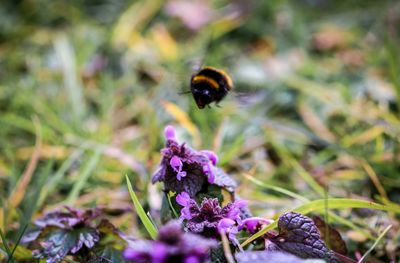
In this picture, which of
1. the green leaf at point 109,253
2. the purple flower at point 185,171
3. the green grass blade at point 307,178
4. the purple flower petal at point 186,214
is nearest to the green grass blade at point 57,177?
the green leaf at point 109,253

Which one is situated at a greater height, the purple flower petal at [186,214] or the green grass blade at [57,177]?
the purple flower petal at [186,214]

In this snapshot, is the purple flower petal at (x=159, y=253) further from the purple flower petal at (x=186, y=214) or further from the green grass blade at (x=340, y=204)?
the green grass blade at (x=340, y=204)

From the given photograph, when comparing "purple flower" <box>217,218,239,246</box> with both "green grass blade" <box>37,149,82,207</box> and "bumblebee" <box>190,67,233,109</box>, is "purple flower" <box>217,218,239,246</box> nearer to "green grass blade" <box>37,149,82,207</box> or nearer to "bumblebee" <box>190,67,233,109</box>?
"bumblebee" <box>190,67,233,109</box>

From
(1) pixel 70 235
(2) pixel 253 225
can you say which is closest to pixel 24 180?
(1) pixel 70 235

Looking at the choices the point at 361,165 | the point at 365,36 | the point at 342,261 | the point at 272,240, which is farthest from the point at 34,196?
the point at 365,36

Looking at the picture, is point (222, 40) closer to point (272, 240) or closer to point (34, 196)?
point (34, 196)

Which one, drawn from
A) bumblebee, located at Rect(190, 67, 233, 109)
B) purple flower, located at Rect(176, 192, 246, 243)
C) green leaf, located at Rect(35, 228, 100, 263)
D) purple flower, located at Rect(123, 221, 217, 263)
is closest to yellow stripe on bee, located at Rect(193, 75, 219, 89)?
bumblebee, located at Rect(190, 67, 233, 109)
